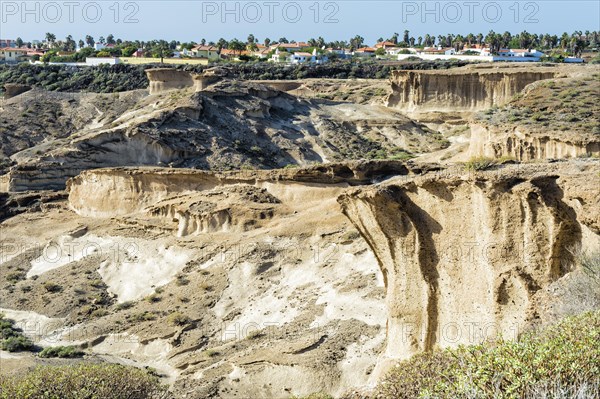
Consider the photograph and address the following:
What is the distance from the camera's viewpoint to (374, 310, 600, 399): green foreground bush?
30.0 feet

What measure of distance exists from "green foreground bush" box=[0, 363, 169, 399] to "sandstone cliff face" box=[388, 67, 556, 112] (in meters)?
51.4

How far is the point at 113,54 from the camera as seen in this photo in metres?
113

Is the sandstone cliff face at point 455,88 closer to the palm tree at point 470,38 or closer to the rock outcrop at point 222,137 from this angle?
the rock outcrop at point 222,137

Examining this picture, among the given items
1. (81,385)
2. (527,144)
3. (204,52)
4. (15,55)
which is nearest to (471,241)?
(81,385)

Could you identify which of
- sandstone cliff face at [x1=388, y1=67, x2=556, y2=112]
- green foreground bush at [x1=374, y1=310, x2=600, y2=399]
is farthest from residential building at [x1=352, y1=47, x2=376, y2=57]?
green foreground bush at [x1=374, y1=310, x2=600, y2=399]

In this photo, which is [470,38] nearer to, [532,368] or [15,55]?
[15,55]

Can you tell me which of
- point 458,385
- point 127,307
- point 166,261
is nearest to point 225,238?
point 166,261

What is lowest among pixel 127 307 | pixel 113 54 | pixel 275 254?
pixel 127 307

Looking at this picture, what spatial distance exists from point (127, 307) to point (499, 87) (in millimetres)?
44438

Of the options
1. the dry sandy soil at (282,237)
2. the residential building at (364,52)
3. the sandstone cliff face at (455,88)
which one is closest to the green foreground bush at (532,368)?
the dry sandy soil at (282,237)

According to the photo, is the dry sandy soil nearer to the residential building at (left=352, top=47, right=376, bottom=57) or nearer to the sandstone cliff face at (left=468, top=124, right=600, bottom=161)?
the sandstone cliff face at (left=468, top=124, right=600, bottom=161)

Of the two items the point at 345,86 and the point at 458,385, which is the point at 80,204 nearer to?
the point at 458,385

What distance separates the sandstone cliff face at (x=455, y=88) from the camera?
64.6 meters

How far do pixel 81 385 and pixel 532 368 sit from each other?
1028 centimetres
